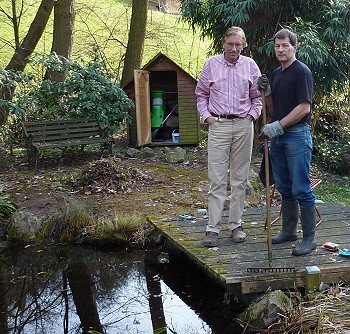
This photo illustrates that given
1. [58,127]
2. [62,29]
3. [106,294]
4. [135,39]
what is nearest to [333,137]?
[135,39]

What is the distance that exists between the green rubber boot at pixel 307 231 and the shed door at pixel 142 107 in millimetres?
7413

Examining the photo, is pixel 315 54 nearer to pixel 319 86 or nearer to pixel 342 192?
pixel 319 86

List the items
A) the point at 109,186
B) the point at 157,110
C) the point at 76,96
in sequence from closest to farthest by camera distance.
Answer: the point at 109,186
the point at 76,96
the point at 157,110

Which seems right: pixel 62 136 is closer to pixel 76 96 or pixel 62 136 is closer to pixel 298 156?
pixel 76 96

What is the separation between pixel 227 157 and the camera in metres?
4.93

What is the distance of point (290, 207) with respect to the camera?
4.98 metres

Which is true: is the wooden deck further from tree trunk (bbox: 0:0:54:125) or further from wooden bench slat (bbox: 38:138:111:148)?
tree trunk (bbox: 0:0:54:125)

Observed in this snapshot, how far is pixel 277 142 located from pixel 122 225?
8.77 ft

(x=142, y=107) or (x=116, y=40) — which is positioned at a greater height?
(x=116, y=40)

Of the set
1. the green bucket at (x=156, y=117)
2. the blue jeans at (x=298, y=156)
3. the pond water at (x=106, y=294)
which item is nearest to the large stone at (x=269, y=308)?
the pond water at (x=106, y=294)

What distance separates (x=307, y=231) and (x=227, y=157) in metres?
0.92

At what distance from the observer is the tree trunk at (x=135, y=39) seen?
13.6 meters

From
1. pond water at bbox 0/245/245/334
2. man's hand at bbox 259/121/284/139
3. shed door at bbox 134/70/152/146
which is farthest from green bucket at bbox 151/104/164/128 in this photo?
man's hand at bbox 259/121/284/139

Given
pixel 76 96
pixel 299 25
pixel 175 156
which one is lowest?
pixel 175 156
